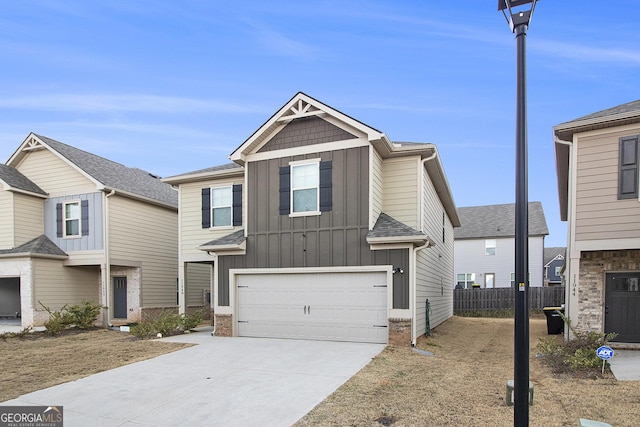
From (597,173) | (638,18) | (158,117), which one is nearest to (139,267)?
(158,117)

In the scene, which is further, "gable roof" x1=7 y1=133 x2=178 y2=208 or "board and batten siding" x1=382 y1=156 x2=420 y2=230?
"gable roof" x1=7 y1=133 x2=178 y2=208

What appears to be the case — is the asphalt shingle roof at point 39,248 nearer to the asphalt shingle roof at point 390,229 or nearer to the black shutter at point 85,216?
the black shutter at point 85,216

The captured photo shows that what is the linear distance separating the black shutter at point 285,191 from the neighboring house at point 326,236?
0.03 meters

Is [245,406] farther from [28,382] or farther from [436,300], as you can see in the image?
[436,300]

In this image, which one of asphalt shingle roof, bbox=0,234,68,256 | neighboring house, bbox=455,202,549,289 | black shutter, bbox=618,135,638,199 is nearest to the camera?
black shutter, bbox=618,135,638,199

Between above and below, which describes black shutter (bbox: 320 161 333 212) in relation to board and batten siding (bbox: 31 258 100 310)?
above

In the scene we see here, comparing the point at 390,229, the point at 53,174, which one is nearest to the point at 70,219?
the point at 53,174

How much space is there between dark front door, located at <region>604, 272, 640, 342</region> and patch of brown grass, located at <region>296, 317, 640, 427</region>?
309 cm

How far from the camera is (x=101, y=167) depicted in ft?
63.1

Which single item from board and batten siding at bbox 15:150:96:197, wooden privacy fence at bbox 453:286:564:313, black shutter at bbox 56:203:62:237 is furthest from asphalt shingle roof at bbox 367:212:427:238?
wooden privacy fence at bbox 453:286:564:313

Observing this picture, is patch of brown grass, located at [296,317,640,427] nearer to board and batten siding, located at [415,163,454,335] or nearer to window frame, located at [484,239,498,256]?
board and batten siding, located at [415,163,454,335]

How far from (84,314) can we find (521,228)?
54.6 ft

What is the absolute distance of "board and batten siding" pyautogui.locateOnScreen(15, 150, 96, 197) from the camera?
17.8 m

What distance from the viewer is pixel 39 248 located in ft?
56.1
